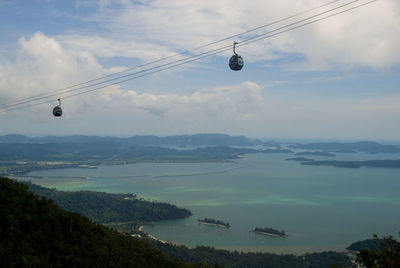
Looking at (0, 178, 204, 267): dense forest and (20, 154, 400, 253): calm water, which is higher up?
(0, 178, 204, 267): dense forest

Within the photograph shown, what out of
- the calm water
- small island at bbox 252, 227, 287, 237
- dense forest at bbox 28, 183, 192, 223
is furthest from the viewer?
dense forest at bbox 28, 183, 192, 223

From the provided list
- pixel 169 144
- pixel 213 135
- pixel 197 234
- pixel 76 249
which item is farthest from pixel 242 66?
pixel 213 135

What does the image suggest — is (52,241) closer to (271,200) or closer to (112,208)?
(112,208)

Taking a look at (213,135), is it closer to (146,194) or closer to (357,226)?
(146,194)

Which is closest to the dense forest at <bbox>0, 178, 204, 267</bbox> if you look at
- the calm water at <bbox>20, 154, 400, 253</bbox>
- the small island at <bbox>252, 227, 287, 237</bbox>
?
the calm water at <bbox>20, 154, 400, 253</bbox>

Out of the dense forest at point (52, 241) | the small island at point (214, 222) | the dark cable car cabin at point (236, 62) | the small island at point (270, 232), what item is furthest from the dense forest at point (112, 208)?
the dark cable car cabin at point (236, 62)

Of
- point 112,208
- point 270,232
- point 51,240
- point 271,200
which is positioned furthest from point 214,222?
point 51,240

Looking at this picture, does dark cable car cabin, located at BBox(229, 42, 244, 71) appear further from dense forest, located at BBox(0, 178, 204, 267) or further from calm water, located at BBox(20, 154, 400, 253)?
calm water, located at BBox(20, 154, 400, 253)

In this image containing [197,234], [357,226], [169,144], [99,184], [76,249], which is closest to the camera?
[76,249]

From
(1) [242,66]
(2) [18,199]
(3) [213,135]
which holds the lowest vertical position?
(2) [18,199]
